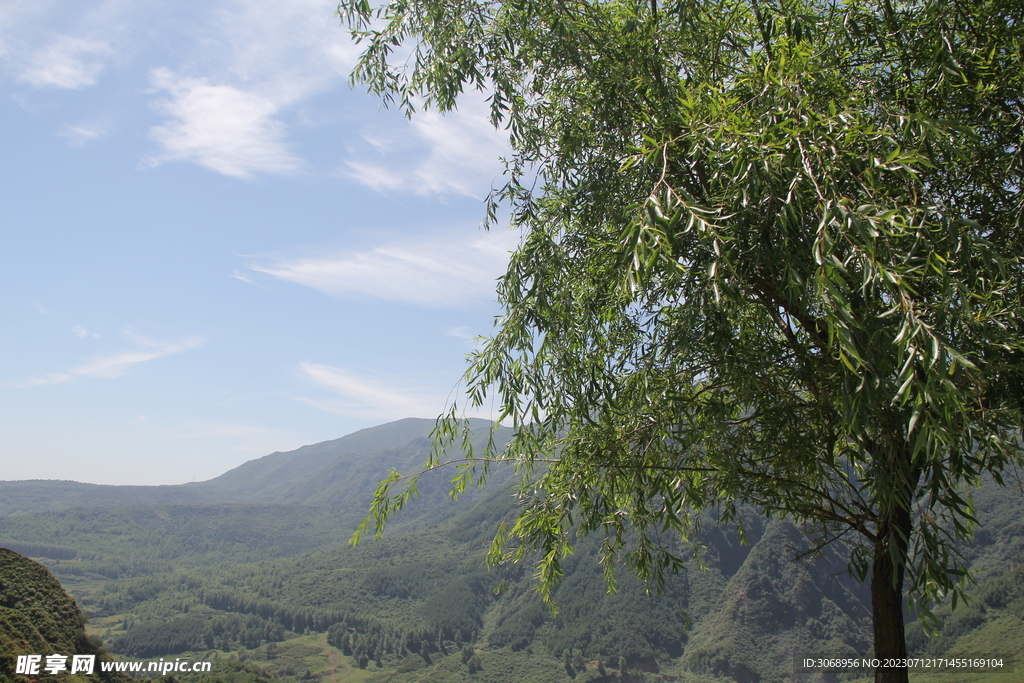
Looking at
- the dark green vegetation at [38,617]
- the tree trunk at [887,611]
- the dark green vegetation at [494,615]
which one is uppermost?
the tree trunk at [887,611]

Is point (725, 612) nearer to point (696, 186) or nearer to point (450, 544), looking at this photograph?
point (450, 544)

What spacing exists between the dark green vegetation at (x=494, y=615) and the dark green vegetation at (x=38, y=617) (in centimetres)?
2893

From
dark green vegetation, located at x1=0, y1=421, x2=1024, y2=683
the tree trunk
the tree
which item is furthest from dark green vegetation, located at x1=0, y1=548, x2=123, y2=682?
dark green vegetation, located at x1=0, y1=421, x2=1024, y2=683

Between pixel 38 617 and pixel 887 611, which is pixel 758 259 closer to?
pixel 887 611

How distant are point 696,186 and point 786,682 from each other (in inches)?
3145

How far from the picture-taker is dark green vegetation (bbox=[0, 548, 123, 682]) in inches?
465

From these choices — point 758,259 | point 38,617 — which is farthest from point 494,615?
point 758,259

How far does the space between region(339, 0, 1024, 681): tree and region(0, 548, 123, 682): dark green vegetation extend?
12.2m

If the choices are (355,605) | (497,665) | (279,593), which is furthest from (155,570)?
(497,665)

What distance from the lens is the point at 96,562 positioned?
153000 mm

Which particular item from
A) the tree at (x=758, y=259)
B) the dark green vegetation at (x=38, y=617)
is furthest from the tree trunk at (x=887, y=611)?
the dark green vegetation at (x=38, y=617)

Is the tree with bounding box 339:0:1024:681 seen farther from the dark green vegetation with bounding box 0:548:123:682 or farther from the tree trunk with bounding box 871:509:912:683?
the dark green vegetation with bounding box 0:548:123:682

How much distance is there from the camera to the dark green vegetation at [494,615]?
6606 cm

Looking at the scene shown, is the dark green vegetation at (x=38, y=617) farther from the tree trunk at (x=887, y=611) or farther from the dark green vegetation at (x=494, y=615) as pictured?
the dark green vegetation at (x=494, y=615)
